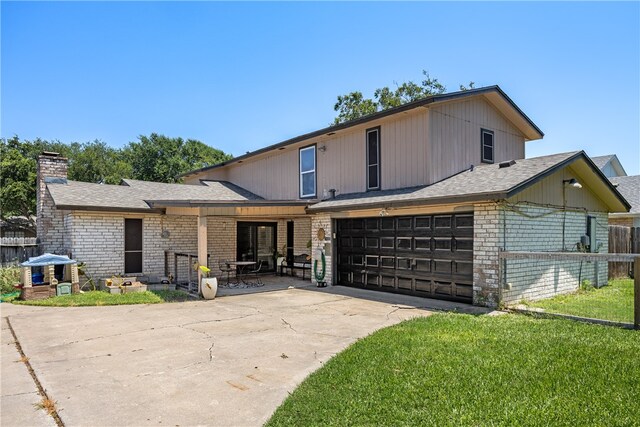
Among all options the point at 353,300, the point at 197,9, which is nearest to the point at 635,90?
the point at 353,300

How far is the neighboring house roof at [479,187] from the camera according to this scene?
8.24 meters

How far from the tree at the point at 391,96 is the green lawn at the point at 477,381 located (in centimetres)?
2720

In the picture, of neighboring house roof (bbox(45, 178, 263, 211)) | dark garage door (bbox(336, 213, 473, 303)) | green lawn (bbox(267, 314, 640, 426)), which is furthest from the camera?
neighboring house roof (bbox(45, 178, 263, 211))

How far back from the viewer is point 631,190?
18984 mm

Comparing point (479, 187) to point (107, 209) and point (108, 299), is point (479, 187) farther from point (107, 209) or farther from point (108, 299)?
point (107, 209)

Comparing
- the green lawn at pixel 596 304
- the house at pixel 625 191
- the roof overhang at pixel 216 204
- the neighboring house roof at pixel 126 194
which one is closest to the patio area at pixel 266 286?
the roof overhang at pixel 216 204

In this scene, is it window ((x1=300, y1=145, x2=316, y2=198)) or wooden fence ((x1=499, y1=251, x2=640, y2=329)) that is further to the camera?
window ((x1=300, y1=145, x2=316, y2=198))

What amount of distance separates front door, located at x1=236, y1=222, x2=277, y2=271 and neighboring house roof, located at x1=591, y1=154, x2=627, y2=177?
2101 centimetres

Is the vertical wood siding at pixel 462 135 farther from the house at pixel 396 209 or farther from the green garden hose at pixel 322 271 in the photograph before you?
the green garden hose at pixel 322 271

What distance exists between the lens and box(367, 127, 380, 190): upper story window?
12.2m

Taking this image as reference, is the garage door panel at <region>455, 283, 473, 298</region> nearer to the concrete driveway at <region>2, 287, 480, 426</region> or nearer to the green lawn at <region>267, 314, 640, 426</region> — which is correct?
the concrete driveway at <region>2, 287, 480, 426</region>

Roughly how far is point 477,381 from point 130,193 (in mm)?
13721

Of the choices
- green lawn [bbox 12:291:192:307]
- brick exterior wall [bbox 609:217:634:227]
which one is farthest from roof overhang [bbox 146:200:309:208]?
brick exterior wall [bbox 609:217:634:227]

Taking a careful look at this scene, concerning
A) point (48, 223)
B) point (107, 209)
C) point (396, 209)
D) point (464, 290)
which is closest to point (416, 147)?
point (396, 209)
